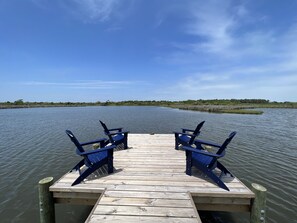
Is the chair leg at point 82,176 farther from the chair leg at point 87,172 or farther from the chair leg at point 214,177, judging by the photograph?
the chair leg at point 214,177

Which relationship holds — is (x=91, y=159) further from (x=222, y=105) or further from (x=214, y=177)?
(x=222, y=105)

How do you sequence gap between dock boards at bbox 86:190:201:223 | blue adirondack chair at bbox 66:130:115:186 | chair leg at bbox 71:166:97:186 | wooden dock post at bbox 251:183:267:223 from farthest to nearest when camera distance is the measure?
blue adirondack chair at bbox 66:130:115:186, chair leg at bbox 71:166:97:186, wooden dock post at bbox 251:183:267:223, gap between dock boards at bbox 86:190:201:223

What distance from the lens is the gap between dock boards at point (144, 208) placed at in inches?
102

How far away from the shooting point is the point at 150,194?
3246 mm

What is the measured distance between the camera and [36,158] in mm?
8375

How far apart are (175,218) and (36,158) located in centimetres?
834

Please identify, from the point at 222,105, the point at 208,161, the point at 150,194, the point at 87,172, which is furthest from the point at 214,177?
the point at 222,105

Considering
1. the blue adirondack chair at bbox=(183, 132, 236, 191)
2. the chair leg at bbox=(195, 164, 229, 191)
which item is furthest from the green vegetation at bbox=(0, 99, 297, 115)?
the chair leg at bbox=(195, 164, 229, 191)

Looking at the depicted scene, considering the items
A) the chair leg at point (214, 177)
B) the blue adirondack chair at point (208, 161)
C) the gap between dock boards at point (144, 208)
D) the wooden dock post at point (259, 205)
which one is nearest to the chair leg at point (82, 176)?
the gap between dock boards at point (144, 208)

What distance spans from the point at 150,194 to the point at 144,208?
0.44 meters

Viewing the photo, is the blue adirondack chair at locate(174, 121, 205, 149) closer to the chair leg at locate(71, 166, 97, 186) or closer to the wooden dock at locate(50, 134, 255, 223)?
the wooden dock at locate(50, 134, 255, 223)

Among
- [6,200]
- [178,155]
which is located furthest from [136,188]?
[6,200]

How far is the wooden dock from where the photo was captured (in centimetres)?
269

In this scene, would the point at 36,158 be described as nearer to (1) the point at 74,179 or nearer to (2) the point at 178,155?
(1) the point at 74,179
